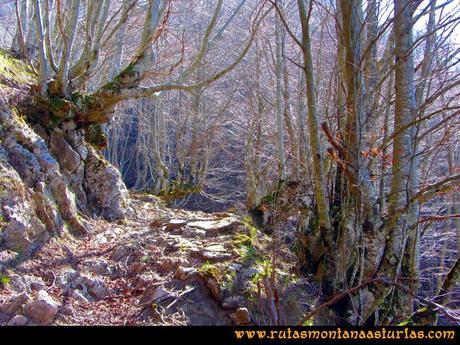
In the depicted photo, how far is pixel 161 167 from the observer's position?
12445mm

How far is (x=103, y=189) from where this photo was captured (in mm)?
5312

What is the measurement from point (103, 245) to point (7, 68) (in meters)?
2.56

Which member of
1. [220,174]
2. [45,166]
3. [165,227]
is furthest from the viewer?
[220,174]

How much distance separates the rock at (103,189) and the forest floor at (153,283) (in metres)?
0.99

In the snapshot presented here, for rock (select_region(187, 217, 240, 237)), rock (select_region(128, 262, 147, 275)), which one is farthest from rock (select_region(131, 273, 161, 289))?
rock (select_region(187, 217, 240, 237))

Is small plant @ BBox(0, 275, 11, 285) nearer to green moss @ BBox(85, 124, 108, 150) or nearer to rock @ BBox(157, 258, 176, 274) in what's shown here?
rock @ BBox(157, 258, 176, 274)

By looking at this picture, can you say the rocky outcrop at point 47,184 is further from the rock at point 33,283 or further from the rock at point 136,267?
the rock at point 136,267

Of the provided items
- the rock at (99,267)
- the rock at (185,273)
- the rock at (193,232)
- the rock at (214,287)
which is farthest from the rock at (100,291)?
the rock at (193,232)

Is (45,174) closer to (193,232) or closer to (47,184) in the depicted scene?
(47,184)

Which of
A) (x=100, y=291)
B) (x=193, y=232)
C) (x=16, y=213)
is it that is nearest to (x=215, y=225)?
(x=193, y=232)

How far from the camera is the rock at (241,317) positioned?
2916 mm

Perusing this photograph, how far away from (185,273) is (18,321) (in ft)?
3.93
